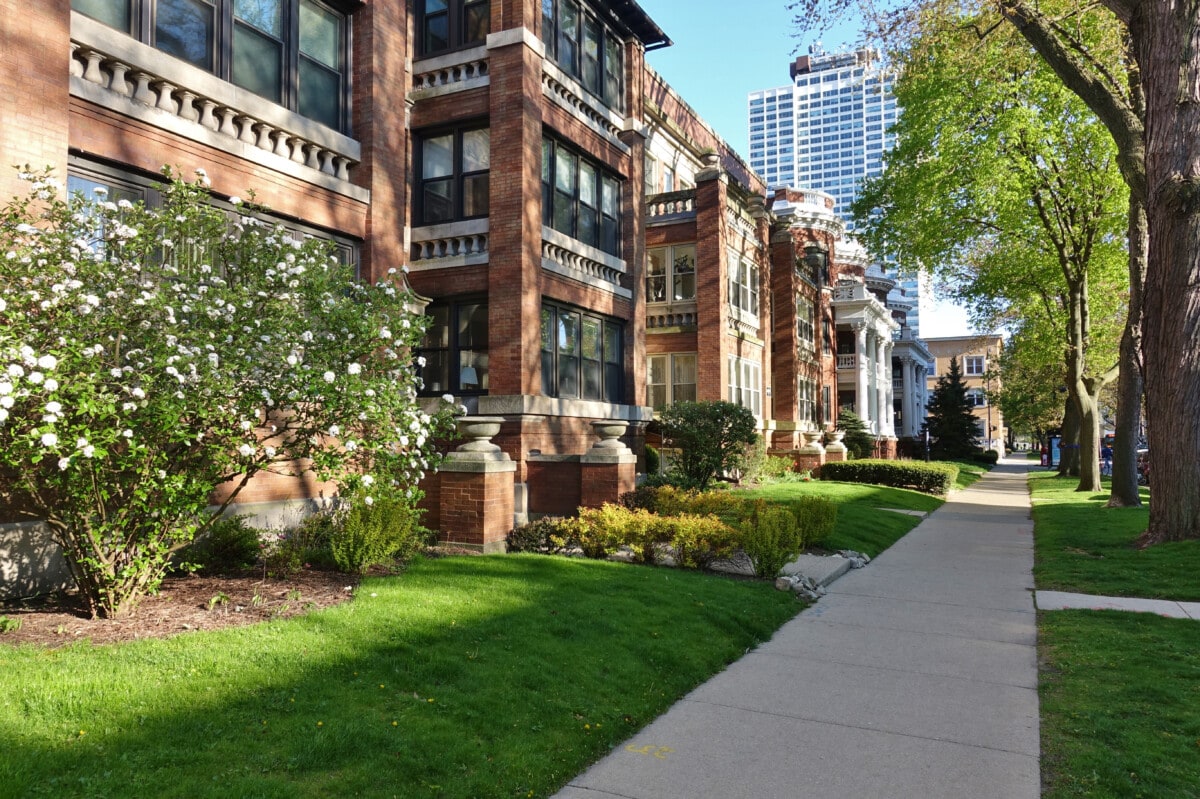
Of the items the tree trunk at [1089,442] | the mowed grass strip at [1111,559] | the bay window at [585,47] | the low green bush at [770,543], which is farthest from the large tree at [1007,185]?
the low green bush at [770,543]

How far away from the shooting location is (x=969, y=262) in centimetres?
3114

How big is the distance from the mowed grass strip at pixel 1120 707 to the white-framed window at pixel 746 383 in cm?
1851

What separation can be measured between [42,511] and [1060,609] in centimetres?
977

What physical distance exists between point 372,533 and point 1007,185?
21797mm

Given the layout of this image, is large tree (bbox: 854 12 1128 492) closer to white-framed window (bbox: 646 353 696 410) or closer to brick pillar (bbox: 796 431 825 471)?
brick pillar (bbox: 796 431 825 471)

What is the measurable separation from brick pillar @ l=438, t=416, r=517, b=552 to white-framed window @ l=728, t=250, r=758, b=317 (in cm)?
1738

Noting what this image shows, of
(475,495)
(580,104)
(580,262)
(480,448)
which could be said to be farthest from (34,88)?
(580,104)

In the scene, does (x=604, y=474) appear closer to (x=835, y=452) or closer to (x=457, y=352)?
(x=457, y=352)

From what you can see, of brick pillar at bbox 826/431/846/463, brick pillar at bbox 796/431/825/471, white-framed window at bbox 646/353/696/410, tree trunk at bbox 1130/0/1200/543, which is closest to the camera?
tree trunk at bbox 1130/0/1200/543

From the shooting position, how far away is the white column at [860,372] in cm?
4219

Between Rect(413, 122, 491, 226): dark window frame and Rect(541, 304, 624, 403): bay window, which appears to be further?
Rect(541, 304, 624, 403): bay window

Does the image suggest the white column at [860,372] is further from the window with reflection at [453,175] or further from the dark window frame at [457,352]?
the window with reflection at [453,175]

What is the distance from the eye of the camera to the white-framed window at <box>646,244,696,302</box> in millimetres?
25891

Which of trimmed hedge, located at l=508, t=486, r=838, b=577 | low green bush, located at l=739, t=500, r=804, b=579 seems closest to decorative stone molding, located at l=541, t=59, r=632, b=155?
trimmed hedge, located at l=508, t=486, r=838, b=577
